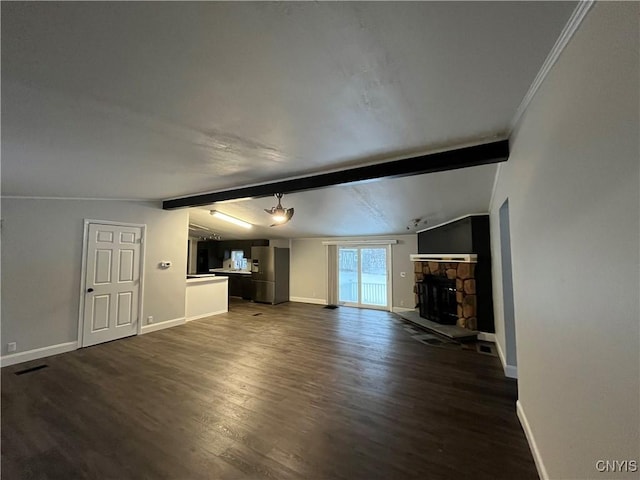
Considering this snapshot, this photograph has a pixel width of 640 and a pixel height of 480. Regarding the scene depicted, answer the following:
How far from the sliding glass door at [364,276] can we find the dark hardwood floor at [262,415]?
10.1 ft

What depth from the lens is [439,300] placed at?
530 cm

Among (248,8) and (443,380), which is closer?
(248,8)

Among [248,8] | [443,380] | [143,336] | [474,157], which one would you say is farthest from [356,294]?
[248,8]

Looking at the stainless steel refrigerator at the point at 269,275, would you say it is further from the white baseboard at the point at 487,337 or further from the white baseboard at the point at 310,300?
the white baseboard at the point at 487,337

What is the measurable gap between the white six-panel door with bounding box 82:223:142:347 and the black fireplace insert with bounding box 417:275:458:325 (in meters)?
5.76

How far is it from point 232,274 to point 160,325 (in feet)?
13.1

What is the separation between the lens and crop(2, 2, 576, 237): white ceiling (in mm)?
977

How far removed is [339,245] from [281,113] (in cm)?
624

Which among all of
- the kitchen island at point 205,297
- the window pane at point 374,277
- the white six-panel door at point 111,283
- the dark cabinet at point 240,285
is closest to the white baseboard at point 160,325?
the white six-panel door at point 111,283

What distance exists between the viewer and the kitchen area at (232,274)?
611 cm

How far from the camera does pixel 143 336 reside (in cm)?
460

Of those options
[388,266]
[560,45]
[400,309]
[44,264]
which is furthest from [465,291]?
[44,264]

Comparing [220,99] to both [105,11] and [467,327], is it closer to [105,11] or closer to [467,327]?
[105,11]

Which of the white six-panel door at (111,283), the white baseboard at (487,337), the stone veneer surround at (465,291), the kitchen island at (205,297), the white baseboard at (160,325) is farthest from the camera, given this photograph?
the kitchen island at (205,297)
